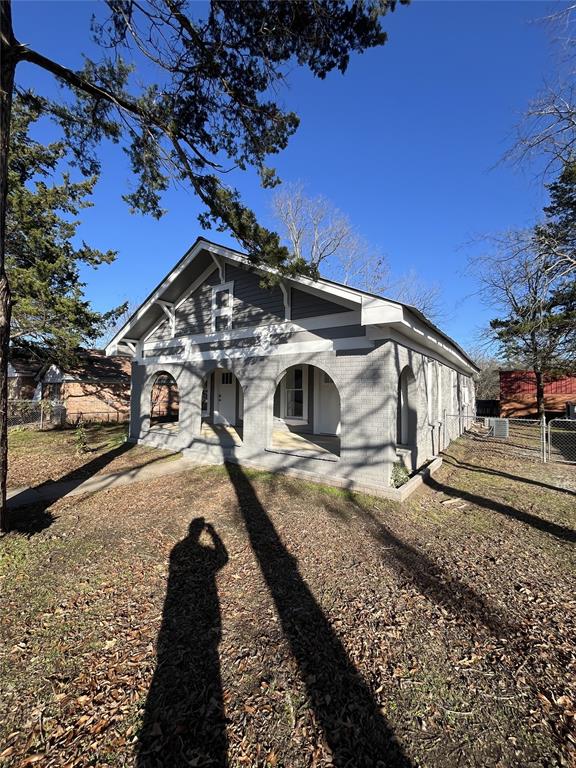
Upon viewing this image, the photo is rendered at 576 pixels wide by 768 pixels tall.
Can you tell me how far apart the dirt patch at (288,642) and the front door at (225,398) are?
28.2 ft

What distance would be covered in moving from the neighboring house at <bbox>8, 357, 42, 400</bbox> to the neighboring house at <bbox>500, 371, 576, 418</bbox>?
3471 centimetres

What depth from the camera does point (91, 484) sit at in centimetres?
767

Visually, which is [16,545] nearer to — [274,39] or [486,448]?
[274,39]

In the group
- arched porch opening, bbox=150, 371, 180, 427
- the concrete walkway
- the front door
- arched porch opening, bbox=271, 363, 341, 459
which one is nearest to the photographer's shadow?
the concrete walkway

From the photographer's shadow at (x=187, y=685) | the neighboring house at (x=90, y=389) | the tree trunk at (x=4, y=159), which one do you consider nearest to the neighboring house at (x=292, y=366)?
the tree trunk at (x=4, y=159)

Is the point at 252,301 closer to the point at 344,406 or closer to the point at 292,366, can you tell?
the point at 292,366

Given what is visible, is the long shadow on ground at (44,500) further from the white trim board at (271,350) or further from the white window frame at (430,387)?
the white window frame at (430,387)

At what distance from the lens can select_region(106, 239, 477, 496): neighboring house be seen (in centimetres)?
712

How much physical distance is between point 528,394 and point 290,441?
24240 millimetres

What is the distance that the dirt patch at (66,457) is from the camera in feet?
27.6

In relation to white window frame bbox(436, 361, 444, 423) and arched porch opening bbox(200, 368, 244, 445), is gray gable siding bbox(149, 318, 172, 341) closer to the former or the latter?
arched porch opening bbox(200, 368, 244, 445)

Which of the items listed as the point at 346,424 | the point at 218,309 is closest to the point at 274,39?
the point at 218,309

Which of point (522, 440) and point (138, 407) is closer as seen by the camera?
point (138, 407)

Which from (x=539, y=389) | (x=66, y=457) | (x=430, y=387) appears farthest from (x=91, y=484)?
(x=539, y=389)
